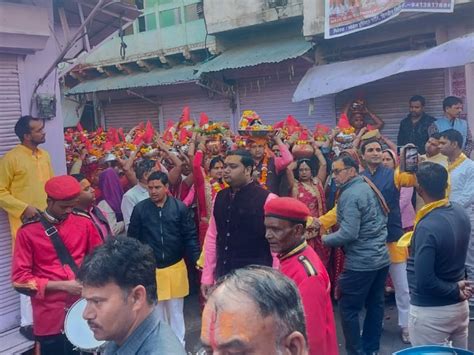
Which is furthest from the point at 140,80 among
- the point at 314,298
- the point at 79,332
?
the point at 314,298

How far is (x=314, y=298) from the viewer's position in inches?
125

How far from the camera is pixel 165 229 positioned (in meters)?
5.45

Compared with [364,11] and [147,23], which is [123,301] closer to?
[364,11]

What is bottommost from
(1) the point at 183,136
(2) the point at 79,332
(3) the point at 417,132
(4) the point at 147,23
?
(2) the point at 79,332

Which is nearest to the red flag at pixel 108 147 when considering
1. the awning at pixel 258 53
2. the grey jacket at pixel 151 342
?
the awning at pixel 258 53

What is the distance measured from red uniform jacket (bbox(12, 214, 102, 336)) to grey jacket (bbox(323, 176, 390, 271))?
2.18 metres

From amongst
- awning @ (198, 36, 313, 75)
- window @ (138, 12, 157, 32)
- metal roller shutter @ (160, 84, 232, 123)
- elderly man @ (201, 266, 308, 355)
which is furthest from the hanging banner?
elderly man @ (201, 266, 308, 355)

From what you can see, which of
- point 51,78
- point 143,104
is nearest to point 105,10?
point 51,78

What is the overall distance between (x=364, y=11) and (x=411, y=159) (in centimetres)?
626

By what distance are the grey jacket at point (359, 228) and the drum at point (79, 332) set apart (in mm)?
2299

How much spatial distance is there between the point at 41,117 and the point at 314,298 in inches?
149

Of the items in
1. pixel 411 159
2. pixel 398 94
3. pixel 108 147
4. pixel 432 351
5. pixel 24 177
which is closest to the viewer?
pixel 432 351

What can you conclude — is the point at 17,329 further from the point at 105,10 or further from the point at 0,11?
the point at 105,10

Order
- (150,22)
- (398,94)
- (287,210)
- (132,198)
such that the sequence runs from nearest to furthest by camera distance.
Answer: (287,210)
(132,198)
(398,94)
(150,22)
